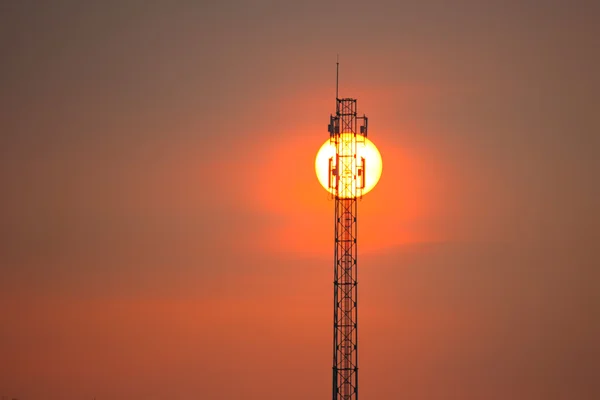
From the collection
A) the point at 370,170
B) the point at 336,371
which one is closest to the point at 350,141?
the point at 370,170

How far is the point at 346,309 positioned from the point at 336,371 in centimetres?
370

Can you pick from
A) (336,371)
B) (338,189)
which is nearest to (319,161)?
(338,189)

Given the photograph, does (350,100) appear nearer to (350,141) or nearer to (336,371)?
(350,141)

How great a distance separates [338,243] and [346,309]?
3.92 meters

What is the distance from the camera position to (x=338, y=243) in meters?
148

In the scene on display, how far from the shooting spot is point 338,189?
148250 mm

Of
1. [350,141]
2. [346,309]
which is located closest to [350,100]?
[350,141]

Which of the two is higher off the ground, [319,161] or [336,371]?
[319,161]

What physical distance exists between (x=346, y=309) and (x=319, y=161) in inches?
357

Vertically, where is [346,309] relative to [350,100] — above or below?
below

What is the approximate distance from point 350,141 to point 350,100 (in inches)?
95.9

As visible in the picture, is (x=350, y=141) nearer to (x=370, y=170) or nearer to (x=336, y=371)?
(x=370, y=170)

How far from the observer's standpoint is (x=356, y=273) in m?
148

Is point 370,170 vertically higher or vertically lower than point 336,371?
higher
